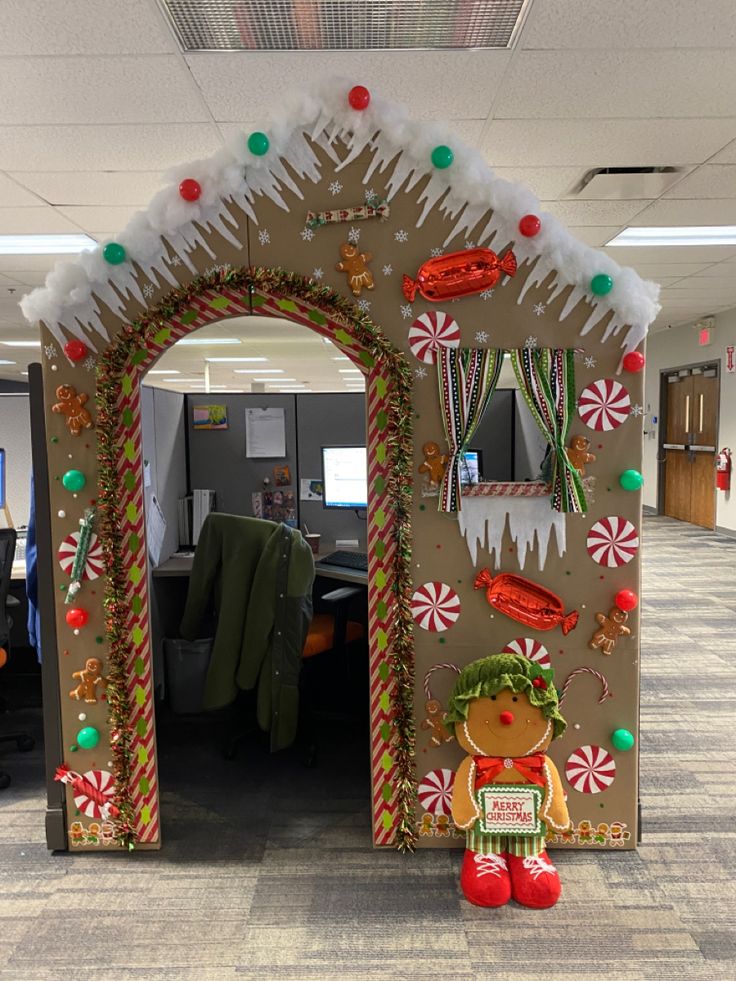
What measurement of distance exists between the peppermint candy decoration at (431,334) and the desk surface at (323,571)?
1.08m

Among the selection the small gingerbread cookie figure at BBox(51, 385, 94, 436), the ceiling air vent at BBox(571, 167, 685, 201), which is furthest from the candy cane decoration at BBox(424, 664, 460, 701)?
the ceiling air vent at BBox(571, 167, 685, 201)

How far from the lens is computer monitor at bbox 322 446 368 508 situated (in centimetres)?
342

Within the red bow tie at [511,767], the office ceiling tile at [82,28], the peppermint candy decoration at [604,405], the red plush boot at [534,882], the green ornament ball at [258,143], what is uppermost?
the office ceiling tile at [82,28]

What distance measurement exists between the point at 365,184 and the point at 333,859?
2.04m

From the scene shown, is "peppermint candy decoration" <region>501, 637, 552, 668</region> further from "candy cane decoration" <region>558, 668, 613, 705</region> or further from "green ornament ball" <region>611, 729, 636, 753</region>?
"green ornament ball" <region>611, 729, 636, 753</region>

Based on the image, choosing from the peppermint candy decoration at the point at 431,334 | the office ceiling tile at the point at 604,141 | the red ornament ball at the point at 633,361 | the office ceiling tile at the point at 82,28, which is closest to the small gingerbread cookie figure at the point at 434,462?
the peppermint candy decoration at the point at 431,334

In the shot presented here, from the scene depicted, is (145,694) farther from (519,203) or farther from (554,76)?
(554,76)

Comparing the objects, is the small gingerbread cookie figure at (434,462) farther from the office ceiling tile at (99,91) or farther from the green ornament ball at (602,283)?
Result: the office ceiling tile at (99,91)

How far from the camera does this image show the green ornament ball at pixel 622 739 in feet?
7.05

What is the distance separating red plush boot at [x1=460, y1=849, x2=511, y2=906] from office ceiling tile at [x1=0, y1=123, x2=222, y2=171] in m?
3.05

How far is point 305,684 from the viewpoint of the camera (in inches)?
125

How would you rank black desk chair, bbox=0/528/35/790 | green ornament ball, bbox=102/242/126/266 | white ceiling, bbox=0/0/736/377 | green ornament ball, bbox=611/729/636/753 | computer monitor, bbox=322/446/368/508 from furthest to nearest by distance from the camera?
computer monitor, bbox=322/446/368/508 < black desk chair, bbox=0/528/35/790 < white ceiling, bbox=0/0/736/377 < green ornament ball, bbox=611/729/636/753 < green ornament ball, bbox=102/242/126/266

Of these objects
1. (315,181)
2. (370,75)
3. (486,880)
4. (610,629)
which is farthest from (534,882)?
(370,75)

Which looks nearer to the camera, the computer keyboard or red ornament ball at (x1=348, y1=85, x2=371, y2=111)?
red ornament ball at (x1=348, y1=85, x2=371, y2=111)
